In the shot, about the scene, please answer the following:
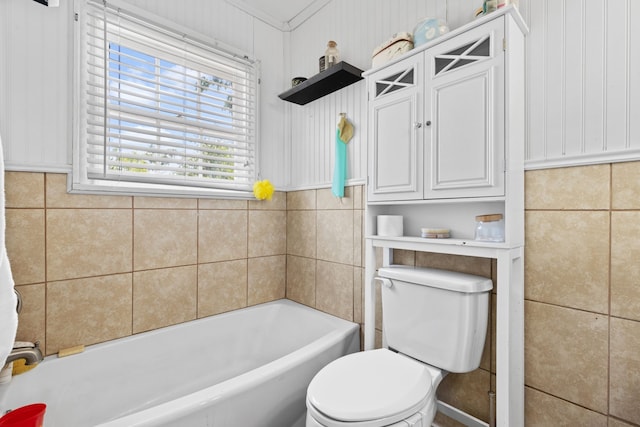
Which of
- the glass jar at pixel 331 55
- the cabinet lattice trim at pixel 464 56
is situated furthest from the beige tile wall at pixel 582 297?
the glass jar at pixel 331 55

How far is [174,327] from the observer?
175 centimetres

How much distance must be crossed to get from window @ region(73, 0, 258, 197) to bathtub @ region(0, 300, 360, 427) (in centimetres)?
81

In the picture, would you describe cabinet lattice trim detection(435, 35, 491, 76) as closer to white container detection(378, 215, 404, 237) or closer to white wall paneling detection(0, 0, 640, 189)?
white wall paneling detection(0, 0, 640, 189)

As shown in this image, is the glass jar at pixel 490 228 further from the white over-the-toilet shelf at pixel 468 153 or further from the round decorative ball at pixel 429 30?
the round decorative ball at pixel 429 30

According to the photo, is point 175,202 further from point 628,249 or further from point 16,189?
point 628,249

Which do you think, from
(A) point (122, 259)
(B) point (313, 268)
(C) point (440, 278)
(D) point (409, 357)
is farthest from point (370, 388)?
(A) point (122, 259)

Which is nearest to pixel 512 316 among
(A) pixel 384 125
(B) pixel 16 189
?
A: (A) pixel 384 125

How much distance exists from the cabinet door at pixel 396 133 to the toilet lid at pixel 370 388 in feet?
2.29

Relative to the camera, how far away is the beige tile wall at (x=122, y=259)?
4.51ft

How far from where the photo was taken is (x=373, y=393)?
105 centimetres

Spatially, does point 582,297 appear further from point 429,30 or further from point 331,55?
point 331,55

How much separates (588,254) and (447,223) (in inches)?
19.7

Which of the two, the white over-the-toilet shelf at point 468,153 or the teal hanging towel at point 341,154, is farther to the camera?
the teal hanging towel at point 341,154

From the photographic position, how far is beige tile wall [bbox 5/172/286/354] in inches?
54.1
